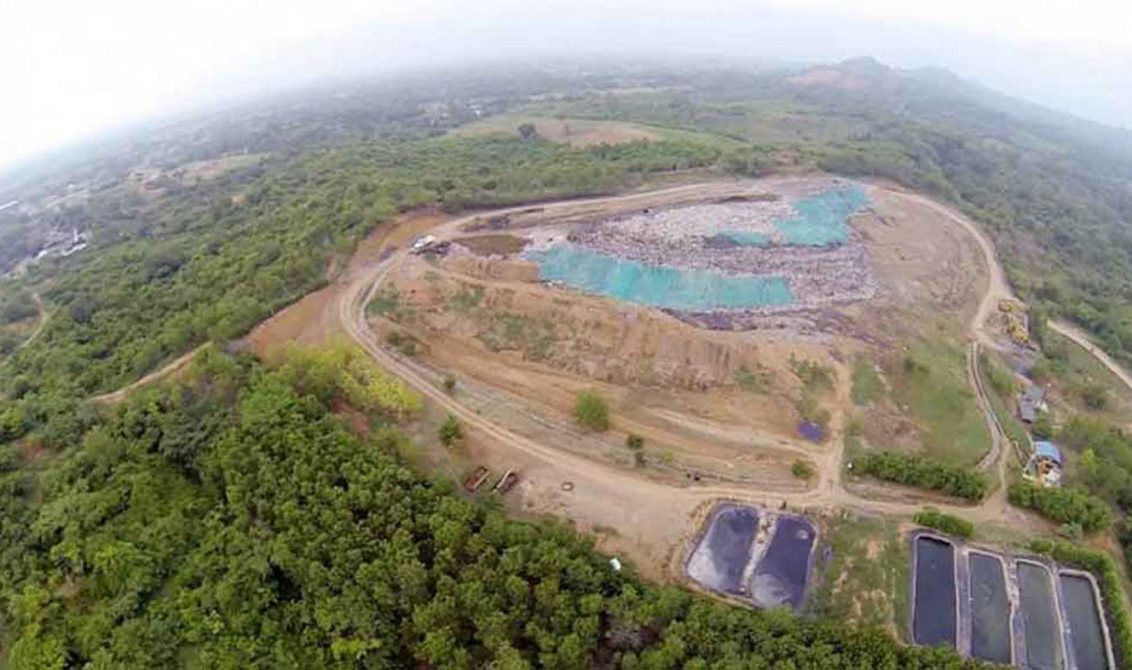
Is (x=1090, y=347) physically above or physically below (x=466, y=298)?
below

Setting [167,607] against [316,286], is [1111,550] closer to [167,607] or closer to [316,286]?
[167,607]

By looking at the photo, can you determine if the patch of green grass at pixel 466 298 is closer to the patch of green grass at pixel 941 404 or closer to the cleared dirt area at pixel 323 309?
the cleared dirt area at pixel 323 309

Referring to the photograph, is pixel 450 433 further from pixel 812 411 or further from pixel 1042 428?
pixel 1042 428

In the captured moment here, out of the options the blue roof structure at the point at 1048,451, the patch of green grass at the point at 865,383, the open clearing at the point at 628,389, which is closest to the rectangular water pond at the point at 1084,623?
the open clearing at the point at 628,389

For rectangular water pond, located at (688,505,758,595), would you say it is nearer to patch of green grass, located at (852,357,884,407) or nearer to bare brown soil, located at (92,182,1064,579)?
bare brown soil, located at (92,182,1064,579)

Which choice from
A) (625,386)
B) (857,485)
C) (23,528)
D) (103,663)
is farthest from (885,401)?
(23,528)

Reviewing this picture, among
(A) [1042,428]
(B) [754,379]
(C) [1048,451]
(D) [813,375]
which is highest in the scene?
(B) [754,379]

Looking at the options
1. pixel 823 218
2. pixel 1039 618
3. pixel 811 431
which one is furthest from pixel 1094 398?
pixel 1039 618
